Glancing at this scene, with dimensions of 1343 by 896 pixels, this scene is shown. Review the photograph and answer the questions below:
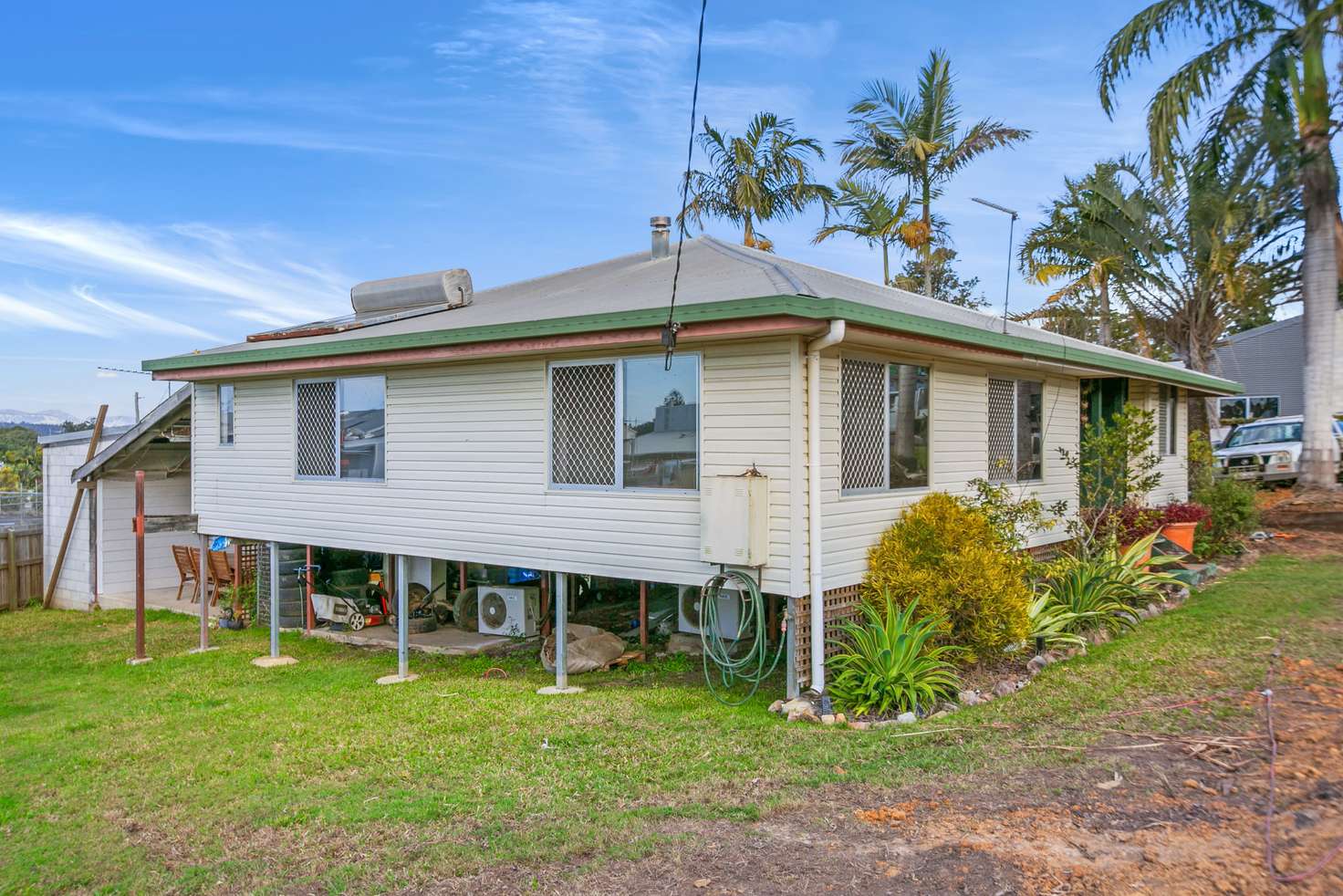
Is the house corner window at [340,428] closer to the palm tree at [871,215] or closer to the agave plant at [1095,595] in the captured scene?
the agave plant at [1095,595]

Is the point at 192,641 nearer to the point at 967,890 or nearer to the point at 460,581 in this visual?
the point at 460,581

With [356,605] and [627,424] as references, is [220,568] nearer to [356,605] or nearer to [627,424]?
[356,605]

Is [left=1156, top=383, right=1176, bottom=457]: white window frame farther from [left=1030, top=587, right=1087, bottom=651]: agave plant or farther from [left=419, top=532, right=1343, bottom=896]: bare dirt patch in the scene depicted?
[left=419, top=532, right=1343, bottom=896]: bare dirt patch

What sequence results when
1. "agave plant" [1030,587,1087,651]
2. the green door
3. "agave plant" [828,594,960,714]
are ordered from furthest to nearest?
the green door < "agave plant" [1030,587,1087,651] < "agave plant" [828,594,960,714]

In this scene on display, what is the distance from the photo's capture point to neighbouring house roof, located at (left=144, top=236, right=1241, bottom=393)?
260 inches

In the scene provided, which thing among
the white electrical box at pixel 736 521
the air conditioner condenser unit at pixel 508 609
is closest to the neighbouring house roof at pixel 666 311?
the white electrical box at pixel 736 521

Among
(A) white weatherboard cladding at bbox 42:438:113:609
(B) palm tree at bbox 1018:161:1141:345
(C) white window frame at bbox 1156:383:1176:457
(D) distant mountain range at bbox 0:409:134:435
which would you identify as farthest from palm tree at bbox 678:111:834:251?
(D) distant mountain range at bbox 0:409:134:435

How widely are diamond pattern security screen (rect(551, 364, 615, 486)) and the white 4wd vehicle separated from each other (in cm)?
1560

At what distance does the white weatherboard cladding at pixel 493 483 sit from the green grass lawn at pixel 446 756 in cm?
123

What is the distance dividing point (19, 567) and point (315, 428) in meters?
10.0

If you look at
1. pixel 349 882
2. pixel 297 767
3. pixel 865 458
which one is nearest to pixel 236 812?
pixel 297 767

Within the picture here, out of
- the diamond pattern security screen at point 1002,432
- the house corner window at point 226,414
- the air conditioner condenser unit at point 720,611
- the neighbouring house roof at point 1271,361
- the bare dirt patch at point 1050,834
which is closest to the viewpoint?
the bare dirt patch at point 1050,834

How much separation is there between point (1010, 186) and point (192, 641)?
19447 mm

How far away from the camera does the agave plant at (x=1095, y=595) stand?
8.33 meters
